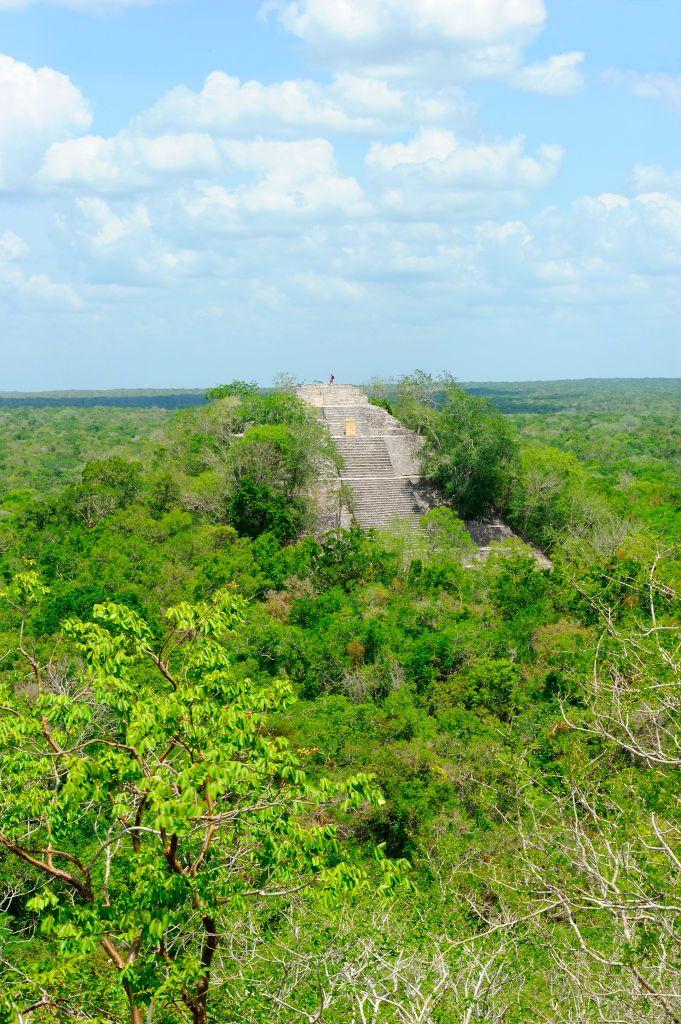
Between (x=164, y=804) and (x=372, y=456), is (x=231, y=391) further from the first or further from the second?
(x=164, y=804)

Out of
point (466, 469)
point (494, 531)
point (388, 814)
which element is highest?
point (466, 469)

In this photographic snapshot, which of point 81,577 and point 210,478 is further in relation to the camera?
point 210,478

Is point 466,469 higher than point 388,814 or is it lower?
higher

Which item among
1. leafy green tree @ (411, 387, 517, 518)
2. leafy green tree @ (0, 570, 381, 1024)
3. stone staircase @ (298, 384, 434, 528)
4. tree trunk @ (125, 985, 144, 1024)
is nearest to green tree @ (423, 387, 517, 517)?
leafy green tree @ (411, 387, 517, 518)

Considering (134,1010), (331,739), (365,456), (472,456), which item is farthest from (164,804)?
(365,456)

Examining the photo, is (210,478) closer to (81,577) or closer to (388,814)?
(81,577)

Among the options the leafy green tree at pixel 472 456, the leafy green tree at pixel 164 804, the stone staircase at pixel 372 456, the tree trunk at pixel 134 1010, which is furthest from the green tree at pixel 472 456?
the tree trunk at pixel 134 1010

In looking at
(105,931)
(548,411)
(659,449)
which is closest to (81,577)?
(105,931)
